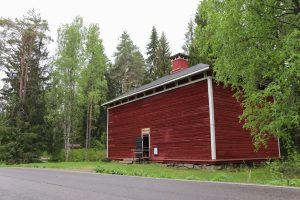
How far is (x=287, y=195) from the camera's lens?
6691 mm

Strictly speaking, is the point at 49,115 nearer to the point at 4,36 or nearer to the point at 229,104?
the point at 4,36

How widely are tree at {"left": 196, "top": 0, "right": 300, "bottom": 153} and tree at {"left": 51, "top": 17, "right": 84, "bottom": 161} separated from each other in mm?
22099

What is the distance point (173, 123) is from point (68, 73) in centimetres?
1767

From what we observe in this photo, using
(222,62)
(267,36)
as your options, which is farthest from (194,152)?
→ (267,36)

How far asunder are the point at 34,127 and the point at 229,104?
22874mm

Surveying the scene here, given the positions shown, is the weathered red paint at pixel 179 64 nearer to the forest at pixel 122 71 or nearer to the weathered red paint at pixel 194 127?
the forest at pixel 122 71

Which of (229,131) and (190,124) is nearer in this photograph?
(229,131)

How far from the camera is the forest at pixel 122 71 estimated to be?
42.7 feet

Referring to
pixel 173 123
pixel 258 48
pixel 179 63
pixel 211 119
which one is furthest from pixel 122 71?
pixel 258 48

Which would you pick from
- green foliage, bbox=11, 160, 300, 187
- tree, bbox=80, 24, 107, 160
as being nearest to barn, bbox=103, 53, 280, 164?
green foliage, bbox=11, 160, 300, 187

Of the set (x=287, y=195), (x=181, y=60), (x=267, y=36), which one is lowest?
(x=287, y=195)

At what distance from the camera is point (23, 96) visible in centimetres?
3525

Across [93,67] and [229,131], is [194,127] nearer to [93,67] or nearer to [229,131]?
[229,131]

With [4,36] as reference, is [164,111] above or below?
below
